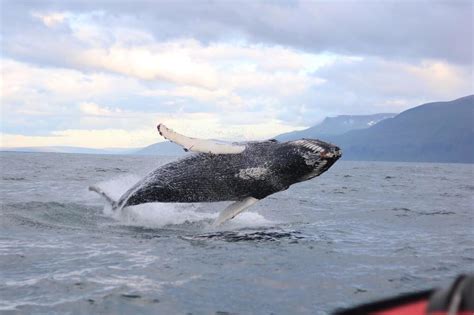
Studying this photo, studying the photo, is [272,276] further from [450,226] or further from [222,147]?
[450,226]

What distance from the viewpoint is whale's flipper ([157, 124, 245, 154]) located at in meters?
10.2

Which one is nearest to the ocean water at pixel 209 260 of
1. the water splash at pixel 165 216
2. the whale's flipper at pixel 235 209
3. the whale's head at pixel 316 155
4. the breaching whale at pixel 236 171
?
the water splash at pixel 165 216

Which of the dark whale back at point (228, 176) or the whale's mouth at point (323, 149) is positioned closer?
the whale's mouth at point (323, 149)

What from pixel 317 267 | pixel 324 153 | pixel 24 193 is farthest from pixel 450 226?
pixel 24 193

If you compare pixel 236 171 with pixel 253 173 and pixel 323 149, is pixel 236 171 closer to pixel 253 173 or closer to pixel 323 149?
pixel 253 173

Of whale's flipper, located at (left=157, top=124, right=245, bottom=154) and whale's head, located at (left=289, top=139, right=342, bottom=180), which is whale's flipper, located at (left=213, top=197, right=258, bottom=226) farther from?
whale's head, located at (left=289, top=139, right=342, bottom=180)

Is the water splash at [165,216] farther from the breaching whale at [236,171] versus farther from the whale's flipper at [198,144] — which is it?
the whale's flipper at [198,144]

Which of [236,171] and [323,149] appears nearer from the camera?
[323,149]

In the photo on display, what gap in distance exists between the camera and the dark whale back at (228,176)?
10.7 metres

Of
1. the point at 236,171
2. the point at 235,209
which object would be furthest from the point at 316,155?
the point at 235,209

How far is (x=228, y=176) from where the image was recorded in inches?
424

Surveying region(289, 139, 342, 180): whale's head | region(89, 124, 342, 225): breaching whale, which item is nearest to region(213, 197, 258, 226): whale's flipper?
region(89, 124, 342, 225): breaching whale

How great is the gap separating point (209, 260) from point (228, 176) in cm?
326

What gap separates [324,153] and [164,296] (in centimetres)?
517
